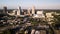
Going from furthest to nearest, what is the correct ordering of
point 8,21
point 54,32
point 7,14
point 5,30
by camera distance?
point 7,14 < point 8,21 < point 54,32 < point 5,30

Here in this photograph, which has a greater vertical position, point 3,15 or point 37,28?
point 3,15

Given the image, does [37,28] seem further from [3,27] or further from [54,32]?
[3,27]

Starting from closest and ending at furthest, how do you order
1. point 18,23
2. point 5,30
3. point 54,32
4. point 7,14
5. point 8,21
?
point 5,30, point 54,32, point 8,21, point 18,23, point 7,14

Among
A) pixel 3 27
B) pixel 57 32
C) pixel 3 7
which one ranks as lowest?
pixel 57 32

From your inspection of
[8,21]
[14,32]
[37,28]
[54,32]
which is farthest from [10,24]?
[54,32]

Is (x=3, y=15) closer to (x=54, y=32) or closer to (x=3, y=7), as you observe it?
(x=3, y=7)

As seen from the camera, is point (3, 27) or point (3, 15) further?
point (3, 15)

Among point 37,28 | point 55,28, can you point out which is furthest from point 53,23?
point 37,28

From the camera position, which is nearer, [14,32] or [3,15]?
[14,32]

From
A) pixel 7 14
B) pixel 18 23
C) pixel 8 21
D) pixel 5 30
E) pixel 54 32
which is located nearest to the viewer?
pixel 5 30
